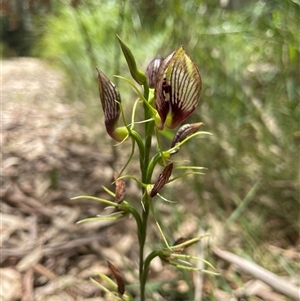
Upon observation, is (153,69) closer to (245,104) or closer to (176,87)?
(176,87)

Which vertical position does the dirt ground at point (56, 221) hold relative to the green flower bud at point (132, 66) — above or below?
below

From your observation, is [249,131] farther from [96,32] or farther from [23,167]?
[96,32]

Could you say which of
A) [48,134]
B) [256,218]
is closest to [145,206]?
[256,218]

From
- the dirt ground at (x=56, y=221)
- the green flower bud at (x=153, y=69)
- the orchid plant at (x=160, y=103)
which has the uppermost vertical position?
the green flower bud at (x=153, y=69)

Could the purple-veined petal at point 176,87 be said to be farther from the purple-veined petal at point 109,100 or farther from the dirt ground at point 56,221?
the dirt ground at point 56,221

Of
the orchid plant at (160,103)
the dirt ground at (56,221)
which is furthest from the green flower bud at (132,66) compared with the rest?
the dirt ground at (56,221)

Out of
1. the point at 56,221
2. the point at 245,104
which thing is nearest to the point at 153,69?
the point at 56,221

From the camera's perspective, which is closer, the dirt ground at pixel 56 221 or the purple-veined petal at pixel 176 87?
the purple-veined petal at pixel 176 87

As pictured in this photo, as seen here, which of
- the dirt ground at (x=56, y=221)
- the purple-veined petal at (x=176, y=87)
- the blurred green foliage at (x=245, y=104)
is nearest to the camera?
the purple-veined petal at (x=176, y=87)
